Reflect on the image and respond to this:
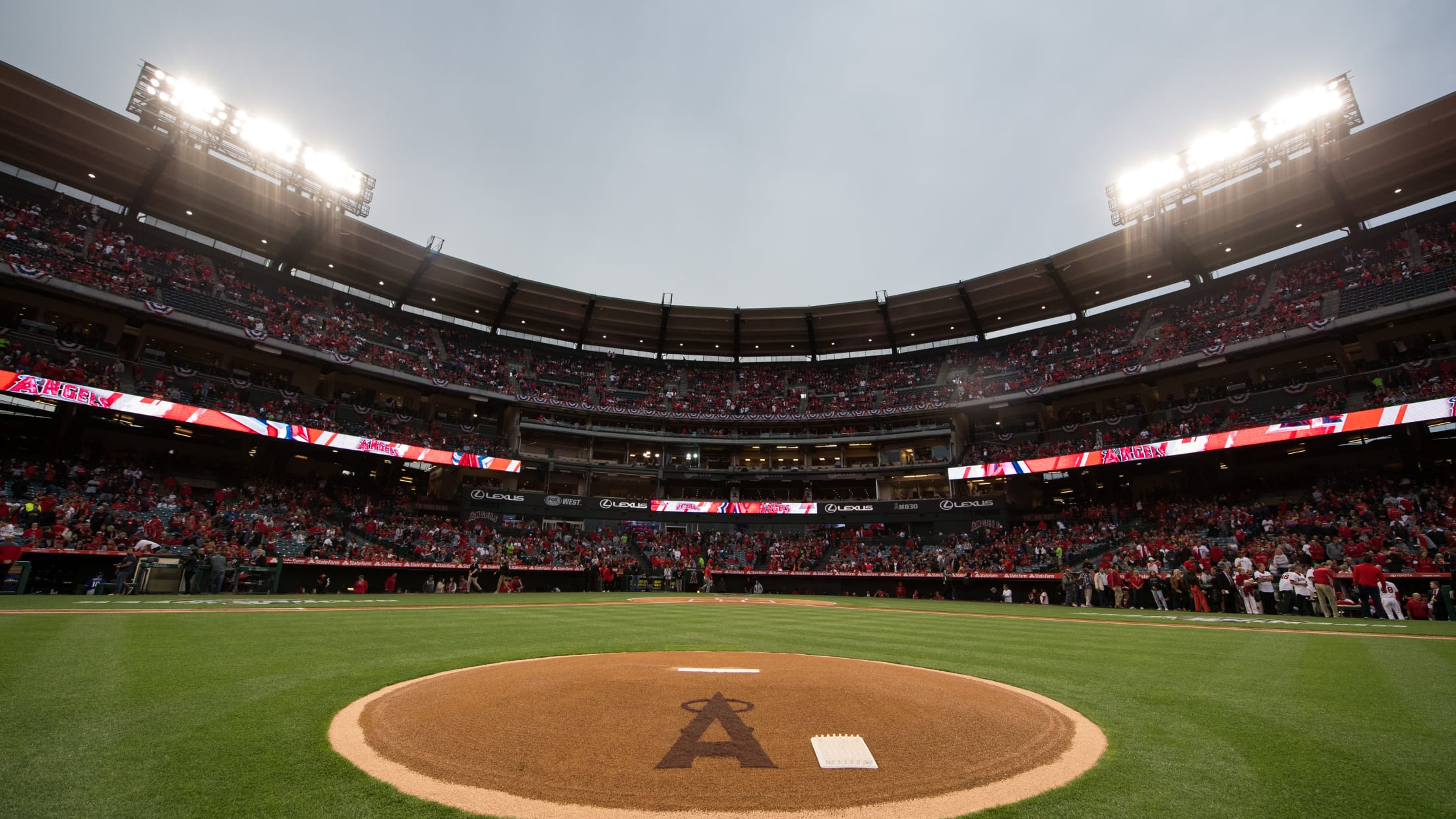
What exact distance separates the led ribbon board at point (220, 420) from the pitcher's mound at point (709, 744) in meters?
28.6

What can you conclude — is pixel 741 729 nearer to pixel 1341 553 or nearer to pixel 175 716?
pixel 175 716

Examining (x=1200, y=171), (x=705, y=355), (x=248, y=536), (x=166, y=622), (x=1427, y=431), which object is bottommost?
(x=166, y=622)

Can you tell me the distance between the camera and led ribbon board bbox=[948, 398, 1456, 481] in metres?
23.5

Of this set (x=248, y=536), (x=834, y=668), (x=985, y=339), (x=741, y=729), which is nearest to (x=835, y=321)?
(x=985, y=339)

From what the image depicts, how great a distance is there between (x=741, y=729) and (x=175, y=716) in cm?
418

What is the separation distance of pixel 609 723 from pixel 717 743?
984 mm

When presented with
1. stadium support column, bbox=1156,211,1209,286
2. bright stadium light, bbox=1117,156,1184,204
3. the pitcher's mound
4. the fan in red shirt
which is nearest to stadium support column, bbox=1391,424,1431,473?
the fan in red shirt

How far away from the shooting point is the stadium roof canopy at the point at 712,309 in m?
28.6

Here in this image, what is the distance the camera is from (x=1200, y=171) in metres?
32.5

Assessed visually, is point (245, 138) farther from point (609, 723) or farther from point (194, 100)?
point (609, 723)

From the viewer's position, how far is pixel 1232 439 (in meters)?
28.2

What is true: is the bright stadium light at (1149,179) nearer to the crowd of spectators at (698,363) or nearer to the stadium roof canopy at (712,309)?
the stadium roof canopy at (712,309)

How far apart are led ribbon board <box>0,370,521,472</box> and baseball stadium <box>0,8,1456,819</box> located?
191 mm

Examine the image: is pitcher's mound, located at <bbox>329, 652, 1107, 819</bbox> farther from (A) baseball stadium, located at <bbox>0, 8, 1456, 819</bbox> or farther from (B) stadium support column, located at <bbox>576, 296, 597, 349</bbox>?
(B) stadium support column, located at <bbox>576, 296, 597, 349</bbox>
